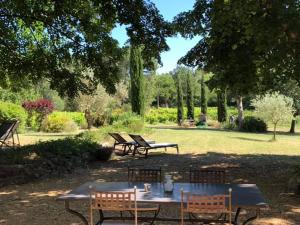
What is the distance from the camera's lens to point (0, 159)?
420 inches

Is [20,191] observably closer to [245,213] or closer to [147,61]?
[147,61]

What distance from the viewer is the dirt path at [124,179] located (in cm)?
726

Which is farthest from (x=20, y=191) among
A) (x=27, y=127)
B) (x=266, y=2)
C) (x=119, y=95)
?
(x=119, y=95)

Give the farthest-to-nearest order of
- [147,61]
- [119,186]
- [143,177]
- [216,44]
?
[216,44]
[147,61]
[143,177]
[119,186]

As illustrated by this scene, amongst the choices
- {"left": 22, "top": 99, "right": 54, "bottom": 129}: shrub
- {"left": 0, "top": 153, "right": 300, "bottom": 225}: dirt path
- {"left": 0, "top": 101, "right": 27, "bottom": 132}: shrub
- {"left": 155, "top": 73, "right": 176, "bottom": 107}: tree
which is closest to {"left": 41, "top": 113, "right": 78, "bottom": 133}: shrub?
{"left": 22, "top": 99, "right": 54, "bottom": 129}: shrub

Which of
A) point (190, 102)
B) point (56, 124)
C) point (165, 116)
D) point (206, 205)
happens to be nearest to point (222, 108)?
point (190, 102)

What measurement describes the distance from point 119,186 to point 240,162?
818 cm

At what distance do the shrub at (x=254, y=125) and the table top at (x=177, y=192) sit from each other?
26967 millimetres

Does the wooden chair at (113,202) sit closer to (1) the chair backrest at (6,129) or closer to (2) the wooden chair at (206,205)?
(2) the wooden chair at (206,205)

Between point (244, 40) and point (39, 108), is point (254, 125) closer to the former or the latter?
point (39, 108)

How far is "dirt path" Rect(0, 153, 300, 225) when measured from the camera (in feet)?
23.8

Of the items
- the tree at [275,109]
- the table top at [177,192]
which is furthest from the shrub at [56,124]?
the table top at [177,192]

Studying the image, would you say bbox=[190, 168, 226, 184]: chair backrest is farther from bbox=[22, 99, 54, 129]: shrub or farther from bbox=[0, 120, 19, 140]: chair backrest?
bbox=[22, 99, 54, 129]: shrub

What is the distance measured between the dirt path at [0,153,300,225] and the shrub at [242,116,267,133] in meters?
17.3
